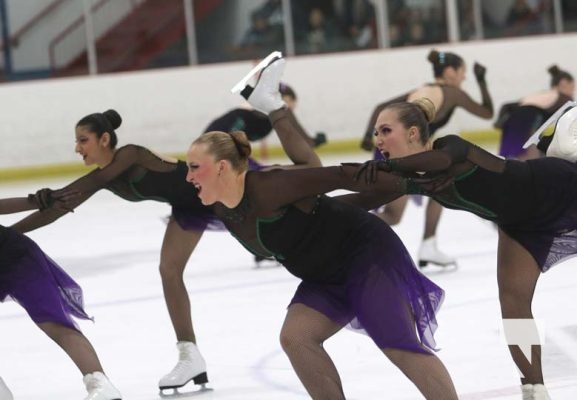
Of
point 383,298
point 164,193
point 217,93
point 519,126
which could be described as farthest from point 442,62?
point 217,93

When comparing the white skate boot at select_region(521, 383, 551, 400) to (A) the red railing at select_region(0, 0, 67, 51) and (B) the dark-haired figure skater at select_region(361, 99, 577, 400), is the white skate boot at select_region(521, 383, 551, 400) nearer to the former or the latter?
(B) the dark-haired figure skater at select_region(361, 99, 577, 400)

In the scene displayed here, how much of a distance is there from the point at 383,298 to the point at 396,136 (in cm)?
53

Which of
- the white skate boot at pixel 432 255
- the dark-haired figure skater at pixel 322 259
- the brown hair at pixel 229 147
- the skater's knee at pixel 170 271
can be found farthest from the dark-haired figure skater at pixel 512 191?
the white skate boot at pixel 432 255

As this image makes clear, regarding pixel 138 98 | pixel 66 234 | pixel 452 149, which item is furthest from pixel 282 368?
pixel 138 98

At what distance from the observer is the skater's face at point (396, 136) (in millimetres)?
4430

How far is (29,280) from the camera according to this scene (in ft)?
17.2

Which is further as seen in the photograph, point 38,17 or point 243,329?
point 38,17

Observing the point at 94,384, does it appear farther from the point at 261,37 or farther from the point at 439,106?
the point at 261,37

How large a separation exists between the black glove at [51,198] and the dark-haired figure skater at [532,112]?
524cm

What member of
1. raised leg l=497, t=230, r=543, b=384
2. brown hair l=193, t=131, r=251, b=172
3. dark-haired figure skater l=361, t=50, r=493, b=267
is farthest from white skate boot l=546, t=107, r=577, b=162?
dark-haired figure skater l=361, t=50, r=493, b=267

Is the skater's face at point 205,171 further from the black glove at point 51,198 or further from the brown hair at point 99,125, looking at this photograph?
the brown hair at point 99,125

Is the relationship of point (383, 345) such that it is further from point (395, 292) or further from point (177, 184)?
point (177, 184)

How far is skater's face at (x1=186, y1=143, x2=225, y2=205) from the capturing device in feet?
14.3

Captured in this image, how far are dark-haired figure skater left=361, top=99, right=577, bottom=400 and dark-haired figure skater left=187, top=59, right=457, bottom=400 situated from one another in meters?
0.16
